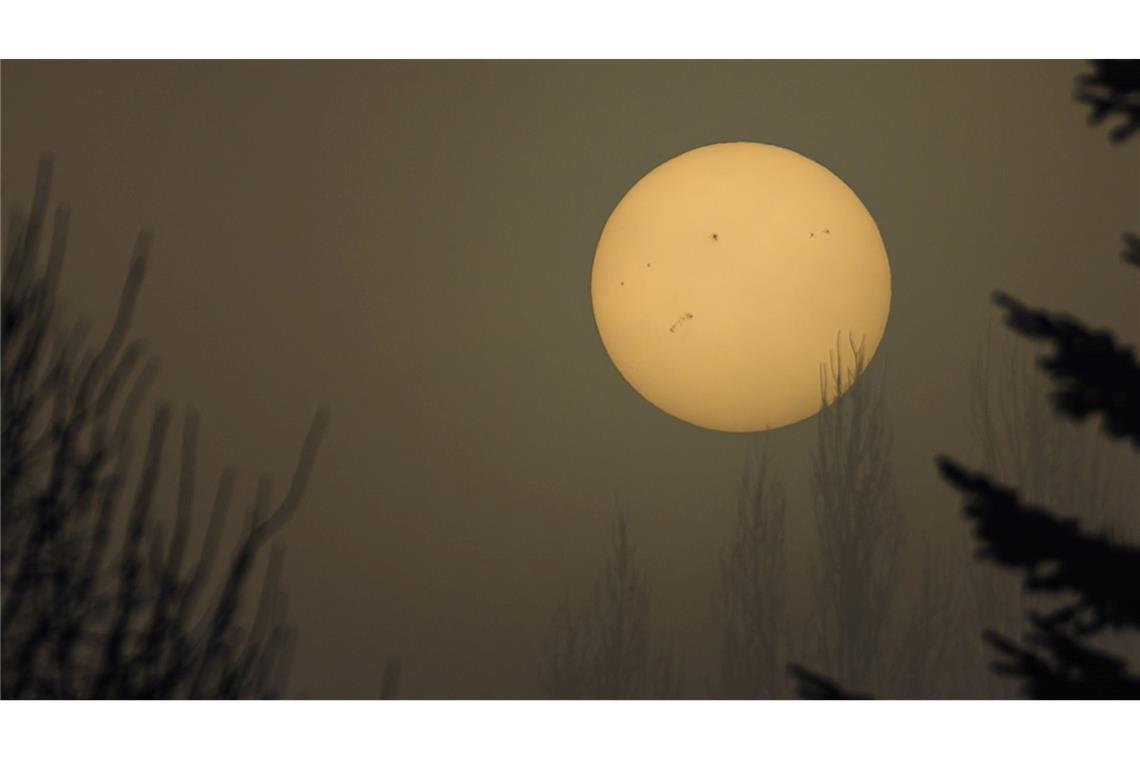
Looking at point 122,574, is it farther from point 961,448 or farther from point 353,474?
point 961,448

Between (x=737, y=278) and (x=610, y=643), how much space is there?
7.02 feet

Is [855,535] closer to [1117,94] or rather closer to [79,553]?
[1117,94]

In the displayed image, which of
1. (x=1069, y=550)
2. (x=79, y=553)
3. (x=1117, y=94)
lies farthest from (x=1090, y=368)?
(x=79, y=553)

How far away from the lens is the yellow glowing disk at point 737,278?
16.8 ft

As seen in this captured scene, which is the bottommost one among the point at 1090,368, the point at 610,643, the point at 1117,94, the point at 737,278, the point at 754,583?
the point at 610,643

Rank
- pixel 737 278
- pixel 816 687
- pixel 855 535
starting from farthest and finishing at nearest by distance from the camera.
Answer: pixel 855 535
pixel 737 278
pixel 816 687


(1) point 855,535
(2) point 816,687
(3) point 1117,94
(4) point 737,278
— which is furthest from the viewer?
(1) point 855,535

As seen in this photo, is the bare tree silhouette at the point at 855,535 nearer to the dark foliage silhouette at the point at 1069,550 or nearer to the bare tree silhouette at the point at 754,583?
the bare tree silhouette at the point at 754,583

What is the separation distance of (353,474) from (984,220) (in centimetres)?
364

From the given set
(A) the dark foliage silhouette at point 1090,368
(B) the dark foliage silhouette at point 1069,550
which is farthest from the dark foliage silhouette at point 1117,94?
(A) the dark foliage silhouette at point 1090,368

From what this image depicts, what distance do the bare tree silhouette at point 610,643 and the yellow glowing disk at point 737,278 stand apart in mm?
1080

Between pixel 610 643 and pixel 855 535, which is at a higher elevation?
pixel 855 535

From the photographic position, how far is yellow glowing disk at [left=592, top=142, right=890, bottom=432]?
16.8ft

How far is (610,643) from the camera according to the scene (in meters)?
6.20
